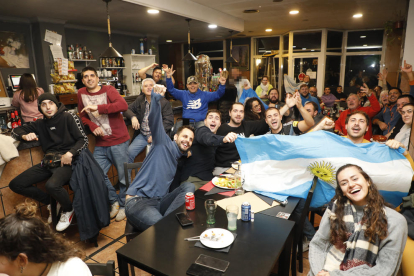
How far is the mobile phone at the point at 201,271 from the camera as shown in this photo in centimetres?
135

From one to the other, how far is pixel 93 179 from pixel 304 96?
471 centimetres

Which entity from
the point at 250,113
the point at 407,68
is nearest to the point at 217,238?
the point at 250,113

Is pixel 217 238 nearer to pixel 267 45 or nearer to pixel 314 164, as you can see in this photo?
pixel 314 164

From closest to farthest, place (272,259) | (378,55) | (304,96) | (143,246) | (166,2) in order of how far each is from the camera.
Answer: (272,259)
(143,246)
(166,2)
(304,96)
(378,55)

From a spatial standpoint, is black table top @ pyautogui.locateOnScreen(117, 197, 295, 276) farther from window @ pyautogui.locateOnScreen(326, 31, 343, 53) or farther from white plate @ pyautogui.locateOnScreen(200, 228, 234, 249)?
window @ pyautogui.locateOnScreen(326, 31, 343, 53)

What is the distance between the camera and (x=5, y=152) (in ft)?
8.04

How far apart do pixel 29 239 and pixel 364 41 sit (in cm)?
1125

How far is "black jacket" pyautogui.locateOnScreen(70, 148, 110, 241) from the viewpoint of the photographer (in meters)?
2.66

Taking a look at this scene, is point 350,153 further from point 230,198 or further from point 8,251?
point 8,251

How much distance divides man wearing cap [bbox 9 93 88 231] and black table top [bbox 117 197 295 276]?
Answer: 138 cm

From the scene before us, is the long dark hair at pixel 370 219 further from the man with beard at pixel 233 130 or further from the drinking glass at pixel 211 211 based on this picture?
the man with beard at pixel 233 130

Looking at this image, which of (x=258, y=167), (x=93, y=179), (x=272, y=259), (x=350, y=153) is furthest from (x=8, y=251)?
(x=350, y=153)

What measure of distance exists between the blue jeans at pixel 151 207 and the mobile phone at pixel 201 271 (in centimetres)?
73

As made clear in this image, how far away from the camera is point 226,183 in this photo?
2.39 metres
